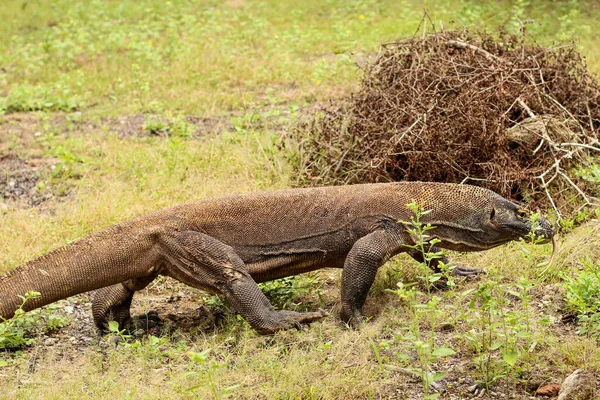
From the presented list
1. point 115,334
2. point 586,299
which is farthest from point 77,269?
point 586,299

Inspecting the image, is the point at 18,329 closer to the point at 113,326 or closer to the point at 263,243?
the point at 113,326

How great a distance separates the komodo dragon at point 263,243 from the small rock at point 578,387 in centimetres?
123

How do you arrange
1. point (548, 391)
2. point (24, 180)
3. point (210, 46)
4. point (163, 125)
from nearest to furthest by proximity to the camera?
1. point (548, 391)
2. point (24, 180)
3. point (163, 125)
4. point (210, 46)

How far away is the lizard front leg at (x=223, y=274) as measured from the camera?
15.3ft

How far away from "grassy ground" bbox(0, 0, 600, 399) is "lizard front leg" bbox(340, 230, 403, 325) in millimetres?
124

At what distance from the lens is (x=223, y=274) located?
15.4 feet

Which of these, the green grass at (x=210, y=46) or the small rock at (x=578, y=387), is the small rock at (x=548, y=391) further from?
the green grass at (x=210, y=46)

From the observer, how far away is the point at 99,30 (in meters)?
13.1

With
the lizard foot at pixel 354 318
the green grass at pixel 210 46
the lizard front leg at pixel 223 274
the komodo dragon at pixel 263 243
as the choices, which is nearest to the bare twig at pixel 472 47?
the green grass at pixel 210 46

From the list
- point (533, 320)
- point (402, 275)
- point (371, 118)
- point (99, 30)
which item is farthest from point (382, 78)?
point (99, 30)

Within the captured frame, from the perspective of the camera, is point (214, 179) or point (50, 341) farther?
point (214, 179)

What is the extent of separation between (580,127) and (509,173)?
0.77m

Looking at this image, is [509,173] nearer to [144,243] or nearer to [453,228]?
[453,228]

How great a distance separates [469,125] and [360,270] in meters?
1.87
